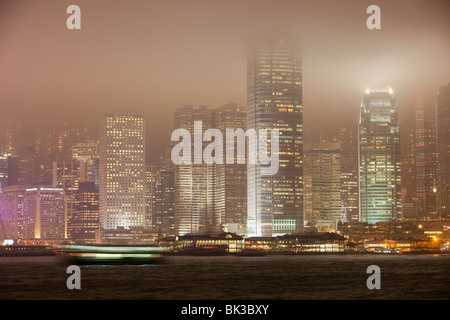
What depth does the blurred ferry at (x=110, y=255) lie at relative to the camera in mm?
121000

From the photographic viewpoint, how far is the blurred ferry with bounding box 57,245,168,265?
397 ft

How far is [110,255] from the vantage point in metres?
122

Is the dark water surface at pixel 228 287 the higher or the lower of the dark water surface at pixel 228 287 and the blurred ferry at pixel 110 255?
the higher

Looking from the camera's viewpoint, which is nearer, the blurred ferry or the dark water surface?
the dark water surface

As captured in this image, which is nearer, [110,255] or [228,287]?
[228,287]

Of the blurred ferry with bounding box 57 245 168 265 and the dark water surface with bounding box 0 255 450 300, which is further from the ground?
the dark water surface with bounding box 0 255 450 300

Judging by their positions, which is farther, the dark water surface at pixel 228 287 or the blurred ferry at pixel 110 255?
the blurred ferry at pixel 110 255

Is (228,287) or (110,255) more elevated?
(228,287)
